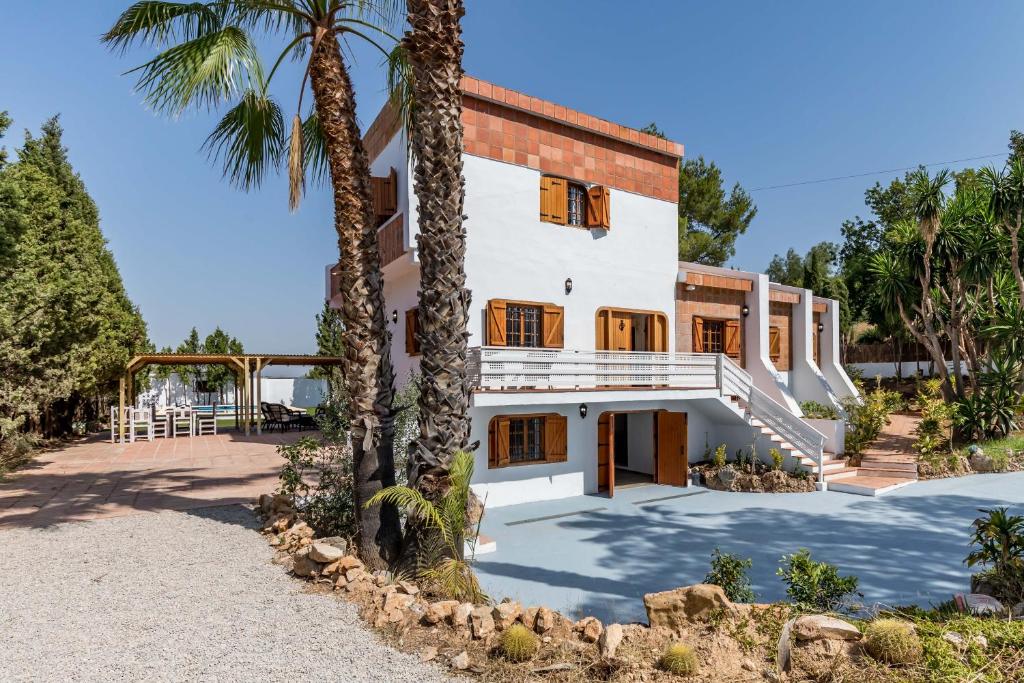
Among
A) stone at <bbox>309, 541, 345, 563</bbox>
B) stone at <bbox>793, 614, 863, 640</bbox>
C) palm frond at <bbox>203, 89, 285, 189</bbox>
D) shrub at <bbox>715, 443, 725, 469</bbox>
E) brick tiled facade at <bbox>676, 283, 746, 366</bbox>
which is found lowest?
shrub at <bbox>715, 443, 725, 469</bbox>

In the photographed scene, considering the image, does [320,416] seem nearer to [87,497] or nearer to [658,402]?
[87,497]

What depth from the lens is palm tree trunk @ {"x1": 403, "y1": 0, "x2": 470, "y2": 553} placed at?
6531 millimetres

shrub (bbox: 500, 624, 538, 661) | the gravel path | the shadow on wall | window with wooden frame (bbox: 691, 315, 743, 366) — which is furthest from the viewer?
window with wooden frame (bbox: 691, 315, 743, 366)

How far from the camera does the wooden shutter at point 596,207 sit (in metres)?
14.0

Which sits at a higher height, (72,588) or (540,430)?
(540,430)

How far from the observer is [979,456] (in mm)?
14875

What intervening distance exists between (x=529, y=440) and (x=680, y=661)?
8602 millimetres

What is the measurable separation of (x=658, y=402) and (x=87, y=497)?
12056mm

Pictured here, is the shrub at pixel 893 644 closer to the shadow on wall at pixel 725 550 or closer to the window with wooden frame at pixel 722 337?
the shadow on wall at pixel 725 550

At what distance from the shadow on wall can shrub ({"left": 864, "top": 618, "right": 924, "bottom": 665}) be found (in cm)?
242

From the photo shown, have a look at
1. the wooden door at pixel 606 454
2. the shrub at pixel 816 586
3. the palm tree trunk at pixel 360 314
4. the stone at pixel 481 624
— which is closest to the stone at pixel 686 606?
the shrub at pixel 816 586

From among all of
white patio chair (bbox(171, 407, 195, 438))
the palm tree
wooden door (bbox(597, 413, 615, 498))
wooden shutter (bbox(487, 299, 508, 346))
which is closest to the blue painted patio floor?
wooden door (bbox(597, 413, 615, 498))

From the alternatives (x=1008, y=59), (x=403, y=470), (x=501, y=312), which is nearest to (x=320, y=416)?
(x=403, y=470)

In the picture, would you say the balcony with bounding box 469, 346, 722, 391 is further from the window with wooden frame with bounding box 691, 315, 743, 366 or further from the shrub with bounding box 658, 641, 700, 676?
the shrub with bounding box 658, 641, 700, 676
